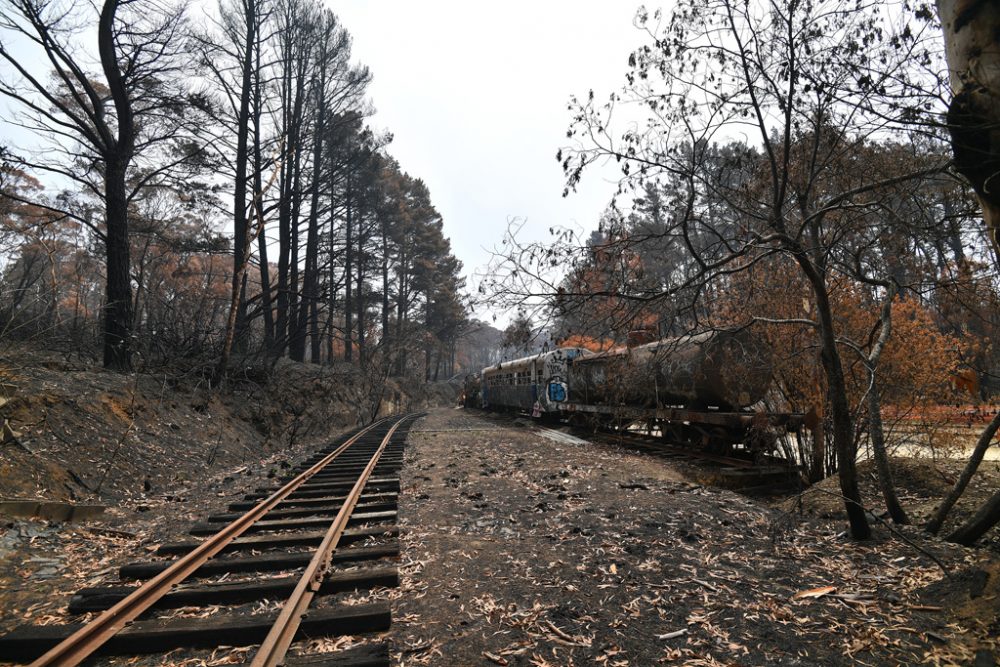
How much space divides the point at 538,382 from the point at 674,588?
54.7ft

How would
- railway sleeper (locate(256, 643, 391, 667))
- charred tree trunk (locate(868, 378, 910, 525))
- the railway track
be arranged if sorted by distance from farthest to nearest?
charred tree trunk (locate(868, 378, 910, 525))
the railway track
railway sleeper (locate(256, 643, 391, 667))

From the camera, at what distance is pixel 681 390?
40.8 ft

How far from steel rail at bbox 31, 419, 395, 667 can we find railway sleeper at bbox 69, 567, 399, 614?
140mm

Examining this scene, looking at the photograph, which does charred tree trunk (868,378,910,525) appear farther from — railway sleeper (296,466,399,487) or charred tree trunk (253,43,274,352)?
charred tree trunk (253,43,274,352)

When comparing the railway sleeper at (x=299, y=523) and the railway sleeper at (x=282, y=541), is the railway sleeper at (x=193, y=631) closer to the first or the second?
the railway sleeper at (x=282, y=541)

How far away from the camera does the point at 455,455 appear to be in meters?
11.9

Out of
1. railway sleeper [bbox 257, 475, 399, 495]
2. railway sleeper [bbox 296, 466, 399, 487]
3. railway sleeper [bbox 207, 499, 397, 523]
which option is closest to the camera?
railway sleeper [bbox 207, 499, 397, 523]

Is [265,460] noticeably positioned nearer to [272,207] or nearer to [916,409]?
[272,207]

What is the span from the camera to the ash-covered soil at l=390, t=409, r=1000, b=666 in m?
3.21

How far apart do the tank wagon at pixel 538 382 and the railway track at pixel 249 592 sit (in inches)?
463

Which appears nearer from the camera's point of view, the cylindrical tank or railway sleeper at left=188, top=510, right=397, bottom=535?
railway sleeper at left=188, top=510, right=397, bottom=535

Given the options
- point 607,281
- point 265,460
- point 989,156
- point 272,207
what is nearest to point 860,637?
point 989,156

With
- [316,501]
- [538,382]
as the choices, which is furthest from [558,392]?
[316,501]

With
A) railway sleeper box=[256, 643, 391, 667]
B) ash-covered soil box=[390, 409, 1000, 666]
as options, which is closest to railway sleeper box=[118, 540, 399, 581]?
ash-covered soil box=[390, 409, 1000, 666]
